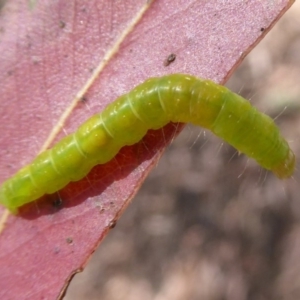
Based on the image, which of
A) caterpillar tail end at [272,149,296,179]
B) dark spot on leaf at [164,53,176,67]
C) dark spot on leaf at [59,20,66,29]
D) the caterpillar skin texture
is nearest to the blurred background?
caterpillar tail end at [272,149,296,179]

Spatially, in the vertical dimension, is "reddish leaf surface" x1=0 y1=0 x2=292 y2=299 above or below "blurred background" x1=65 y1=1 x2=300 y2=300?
above

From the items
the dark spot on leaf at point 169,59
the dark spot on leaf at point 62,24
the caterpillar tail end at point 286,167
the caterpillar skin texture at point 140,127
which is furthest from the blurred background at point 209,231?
Answer: the dark spot on leaf at point 62,24

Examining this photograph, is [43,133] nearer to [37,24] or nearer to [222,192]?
[37,24]

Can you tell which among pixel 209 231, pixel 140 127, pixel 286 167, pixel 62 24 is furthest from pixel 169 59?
pixel 209 231

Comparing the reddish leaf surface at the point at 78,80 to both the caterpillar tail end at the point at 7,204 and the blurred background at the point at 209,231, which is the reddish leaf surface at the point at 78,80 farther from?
the blurred background at the point at 209,231

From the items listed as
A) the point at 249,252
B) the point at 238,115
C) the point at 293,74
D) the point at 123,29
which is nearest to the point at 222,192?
the point at 249,252

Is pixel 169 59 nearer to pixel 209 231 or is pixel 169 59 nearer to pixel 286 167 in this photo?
pixel 286 167

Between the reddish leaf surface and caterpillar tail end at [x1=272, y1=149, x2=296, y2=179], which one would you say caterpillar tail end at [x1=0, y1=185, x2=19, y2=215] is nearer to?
the reddish leaf surface
